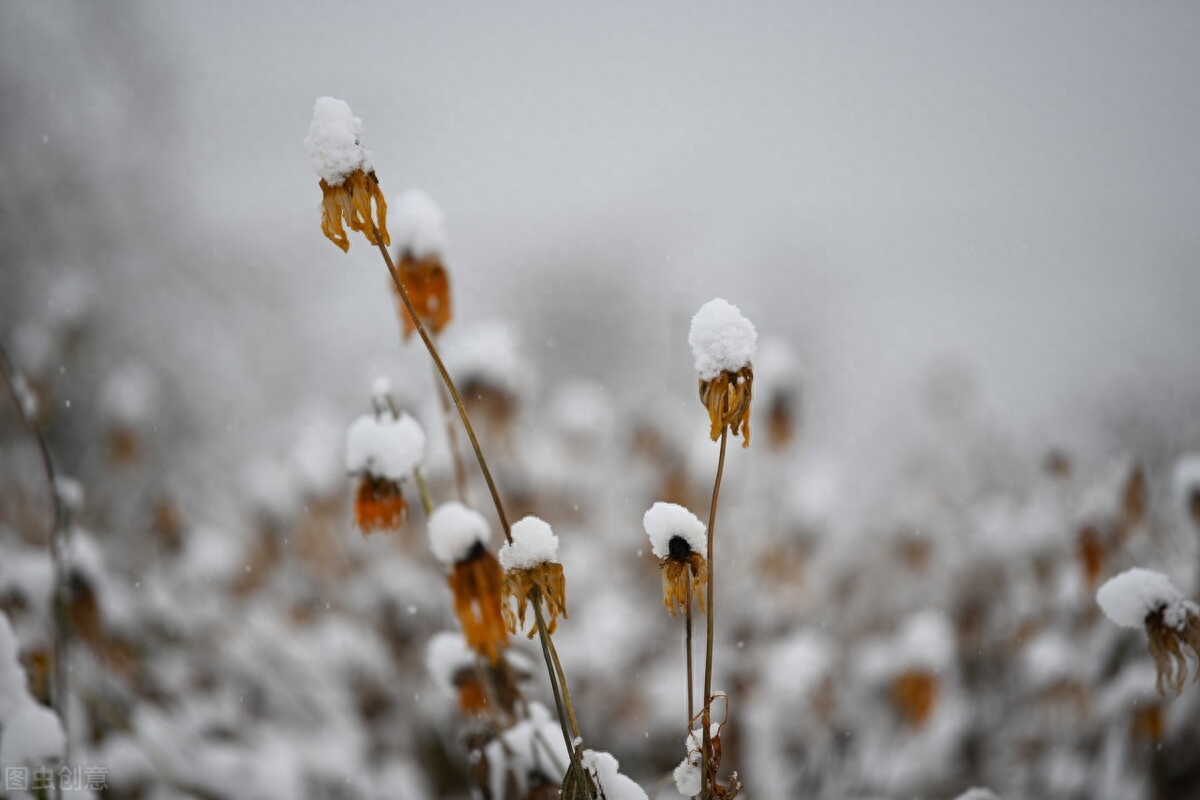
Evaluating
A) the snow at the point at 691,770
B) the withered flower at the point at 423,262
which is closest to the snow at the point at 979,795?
the snow at the point at 691,770

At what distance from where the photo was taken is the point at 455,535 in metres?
0.76

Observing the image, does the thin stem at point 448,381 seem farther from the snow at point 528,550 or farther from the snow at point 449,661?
the snow at point 449,661

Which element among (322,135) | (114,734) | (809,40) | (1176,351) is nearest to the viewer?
(322,135)

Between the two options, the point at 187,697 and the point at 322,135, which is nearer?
the point at 322,135

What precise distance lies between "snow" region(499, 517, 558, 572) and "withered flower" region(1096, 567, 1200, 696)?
69cm

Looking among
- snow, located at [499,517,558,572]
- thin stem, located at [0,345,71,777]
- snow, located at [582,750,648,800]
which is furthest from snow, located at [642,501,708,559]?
thin stem, located at [0,345,71,777]

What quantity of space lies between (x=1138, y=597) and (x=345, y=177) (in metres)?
1.04

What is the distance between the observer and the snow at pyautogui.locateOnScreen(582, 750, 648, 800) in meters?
0.73

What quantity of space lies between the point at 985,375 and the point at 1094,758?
615 cm

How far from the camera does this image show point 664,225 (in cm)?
1241

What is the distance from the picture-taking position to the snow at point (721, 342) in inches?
26.1

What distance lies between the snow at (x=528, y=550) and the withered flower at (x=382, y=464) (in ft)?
0.85

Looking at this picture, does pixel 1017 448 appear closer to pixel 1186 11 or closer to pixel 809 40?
pixel 1186 11

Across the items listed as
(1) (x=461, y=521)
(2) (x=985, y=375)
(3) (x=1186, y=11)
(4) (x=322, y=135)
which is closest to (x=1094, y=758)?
(1) (x=461, y=521)
